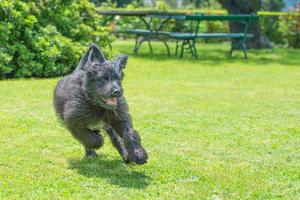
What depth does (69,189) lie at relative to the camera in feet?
17.9

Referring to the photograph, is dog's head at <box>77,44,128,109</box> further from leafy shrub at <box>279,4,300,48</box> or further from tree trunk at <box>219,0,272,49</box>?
leafy shrub at <box>279,4,300,48</box>

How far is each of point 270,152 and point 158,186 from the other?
1.94 m

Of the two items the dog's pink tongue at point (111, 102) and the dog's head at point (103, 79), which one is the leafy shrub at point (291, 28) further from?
the dog's pink tongue at point (111, 102)

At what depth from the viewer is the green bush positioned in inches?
512

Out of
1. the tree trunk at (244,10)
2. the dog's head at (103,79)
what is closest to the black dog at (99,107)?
the dog's head at (103,79)

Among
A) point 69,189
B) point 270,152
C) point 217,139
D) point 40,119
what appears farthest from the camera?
point 40,119

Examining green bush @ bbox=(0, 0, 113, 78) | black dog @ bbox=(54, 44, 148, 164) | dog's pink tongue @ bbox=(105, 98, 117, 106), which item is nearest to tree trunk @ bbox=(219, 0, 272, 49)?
green bush @ bbox=(0, 0, 113, 78)

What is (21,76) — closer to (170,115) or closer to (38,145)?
(170,115)

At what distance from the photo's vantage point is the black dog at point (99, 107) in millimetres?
5746

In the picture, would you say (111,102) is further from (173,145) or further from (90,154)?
(173,145)

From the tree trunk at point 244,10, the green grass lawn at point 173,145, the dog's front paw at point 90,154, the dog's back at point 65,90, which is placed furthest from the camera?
the tree trunk at point 244,10

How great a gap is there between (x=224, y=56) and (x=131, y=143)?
1423 cm

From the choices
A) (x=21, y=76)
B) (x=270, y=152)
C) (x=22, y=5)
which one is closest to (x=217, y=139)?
(x=270, y=152)

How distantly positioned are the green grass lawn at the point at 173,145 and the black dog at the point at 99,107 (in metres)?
0.28
